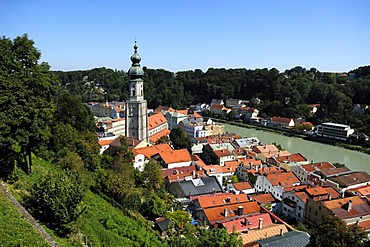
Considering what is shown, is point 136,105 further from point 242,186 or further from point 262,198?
point 262,198

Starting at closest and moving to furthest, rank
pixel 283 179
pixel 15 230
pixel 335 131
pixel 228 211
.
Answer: pixel 15 230 → pixel 228 211 → pixel 283 179 → pixel 335 131

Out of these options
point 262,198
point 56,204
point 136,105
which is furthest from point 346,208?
point 136,105

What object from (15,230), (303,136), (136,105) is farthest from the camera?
(303,136)

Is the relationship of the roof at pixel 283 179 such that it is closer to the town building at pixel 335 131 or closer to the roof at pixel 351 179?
the roof at pixel 351 179

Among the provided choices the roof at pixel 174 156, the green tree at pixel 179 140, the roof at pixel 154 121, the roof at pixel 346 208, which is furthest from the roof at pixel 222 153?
the roof at pixel 346 208

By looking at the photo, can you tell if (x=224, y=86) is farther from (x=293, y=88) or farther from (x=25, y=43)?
(x=25, y=43)

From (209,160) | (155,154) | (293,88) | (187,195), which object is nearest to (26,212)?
(187,195)

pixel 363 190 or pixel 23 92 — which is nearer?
pixel 23 92
